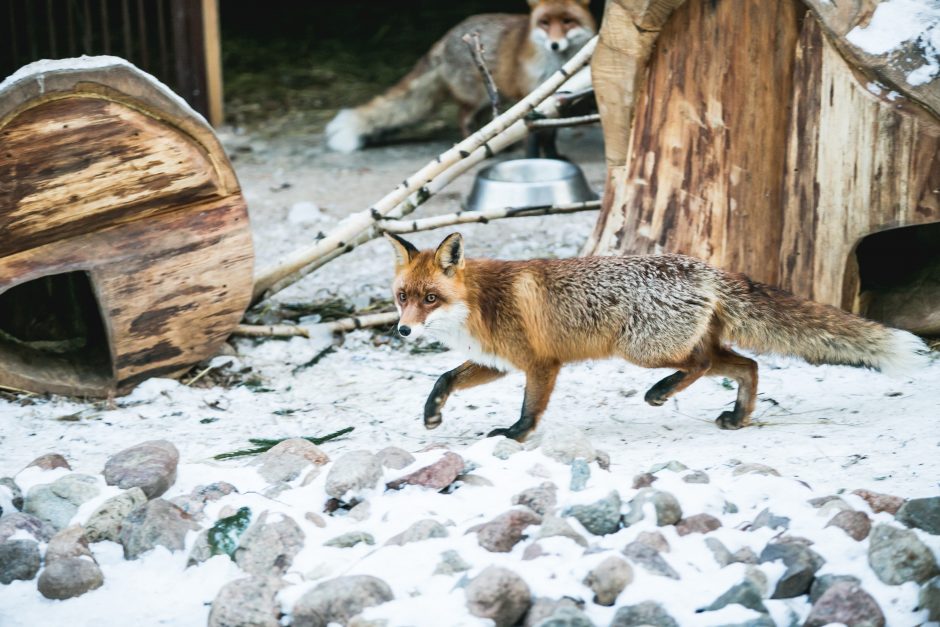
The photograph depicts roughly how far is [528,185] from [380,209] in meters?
1.48

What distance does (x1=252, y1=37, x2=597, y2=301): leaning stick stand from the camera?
4.91 m

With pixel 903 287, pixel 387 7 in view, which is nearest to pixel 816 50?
pixel 903 287

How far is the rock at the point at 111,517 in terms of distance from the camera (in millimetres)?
2986

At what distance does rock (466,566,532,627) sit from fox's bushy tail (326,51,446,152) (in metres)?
5.73

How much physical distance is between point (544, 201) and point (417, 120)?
2.33 metres

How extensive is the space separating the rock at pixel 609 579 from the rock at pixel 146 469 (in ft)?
4.29

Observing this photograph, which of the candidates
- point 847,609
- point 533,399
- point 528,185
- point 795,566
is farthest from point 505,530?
point 528,185

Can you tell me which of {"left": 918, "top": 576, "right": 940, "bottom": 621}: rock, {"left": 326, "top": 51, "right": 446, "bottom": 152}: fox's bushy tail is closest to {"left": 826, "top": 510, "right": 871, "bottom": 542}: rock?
{"left": 918, "top": 576, "right": 940, "bottom": 621}: rock

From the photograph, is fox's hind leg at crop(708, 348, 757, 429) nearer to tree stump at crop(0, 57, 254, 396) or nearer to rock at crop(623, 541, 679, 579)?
rock at crop(623, 541, 679, 579)

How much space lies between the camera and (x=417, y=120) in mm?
8203

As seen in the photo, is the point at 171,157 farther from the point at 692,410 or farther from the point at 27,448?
the point at 692,410

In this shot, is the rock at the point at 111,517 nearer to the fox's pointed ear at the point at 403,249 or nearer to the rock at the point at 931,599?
the fox's pointed ear at the point at 403,249

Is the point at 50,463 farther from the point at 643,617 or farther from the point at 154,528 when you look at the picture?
the point at 643,617

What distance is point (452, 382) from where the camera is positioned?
12.8 feet
